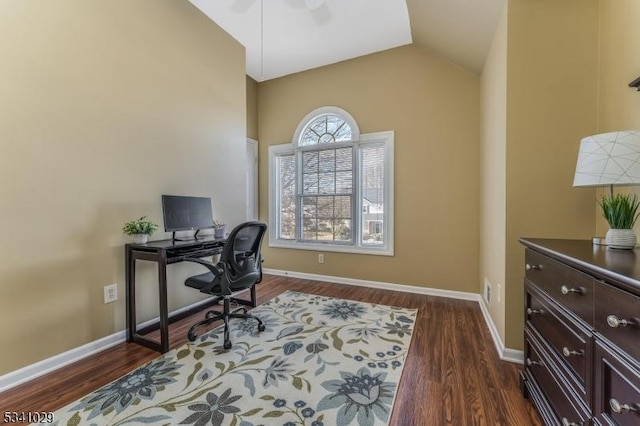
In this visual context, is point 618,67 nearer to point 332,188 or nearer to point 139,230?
point 332,188

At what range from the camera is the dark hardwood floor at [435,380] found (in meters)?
1.46

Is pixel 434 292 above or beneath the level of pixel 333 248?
beneath

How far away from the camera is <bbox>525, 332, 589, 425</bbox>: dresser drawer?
102 centimetres

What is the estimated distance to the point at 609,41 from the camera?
1620 mm

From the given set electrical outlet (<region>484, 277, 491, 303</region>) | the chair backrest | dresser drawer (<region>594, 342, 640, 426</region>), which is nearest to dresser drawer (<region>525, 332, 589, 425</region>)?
dresser drawer (<region>594, 342, 640, 426</region>)

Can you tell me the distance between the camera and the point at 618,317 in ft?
2.63

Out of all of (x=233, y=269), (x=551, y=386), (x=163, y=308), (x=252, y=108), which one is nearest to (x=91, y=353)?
(x=163, y=308)

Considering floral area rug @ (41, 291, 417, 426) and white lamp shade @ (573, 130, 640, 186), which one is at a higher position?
white lamp shade @ (573, 130, 640, 186)

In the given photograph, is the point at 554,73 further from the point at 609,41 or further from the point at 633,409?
the point at 633,409

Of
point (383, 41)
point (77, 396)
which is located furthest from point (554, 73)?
point (77, 396)

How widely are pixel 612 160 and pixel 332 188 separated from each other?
302cm

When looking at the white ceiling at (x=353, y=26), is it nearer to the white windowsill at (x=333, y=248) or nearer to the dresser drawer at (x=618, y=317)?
the dresser drawer at (x=618, y=317)

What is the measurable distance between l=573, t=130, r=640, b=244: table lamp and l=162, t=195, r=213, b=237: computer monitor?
2.85m

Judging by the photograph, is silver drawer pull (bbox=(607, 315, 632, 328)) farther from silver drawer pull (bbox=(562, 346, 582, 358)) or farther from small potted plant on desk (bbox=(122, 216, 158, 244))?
small potted plant on desk (bbox=(122, 216, 158, 244))
